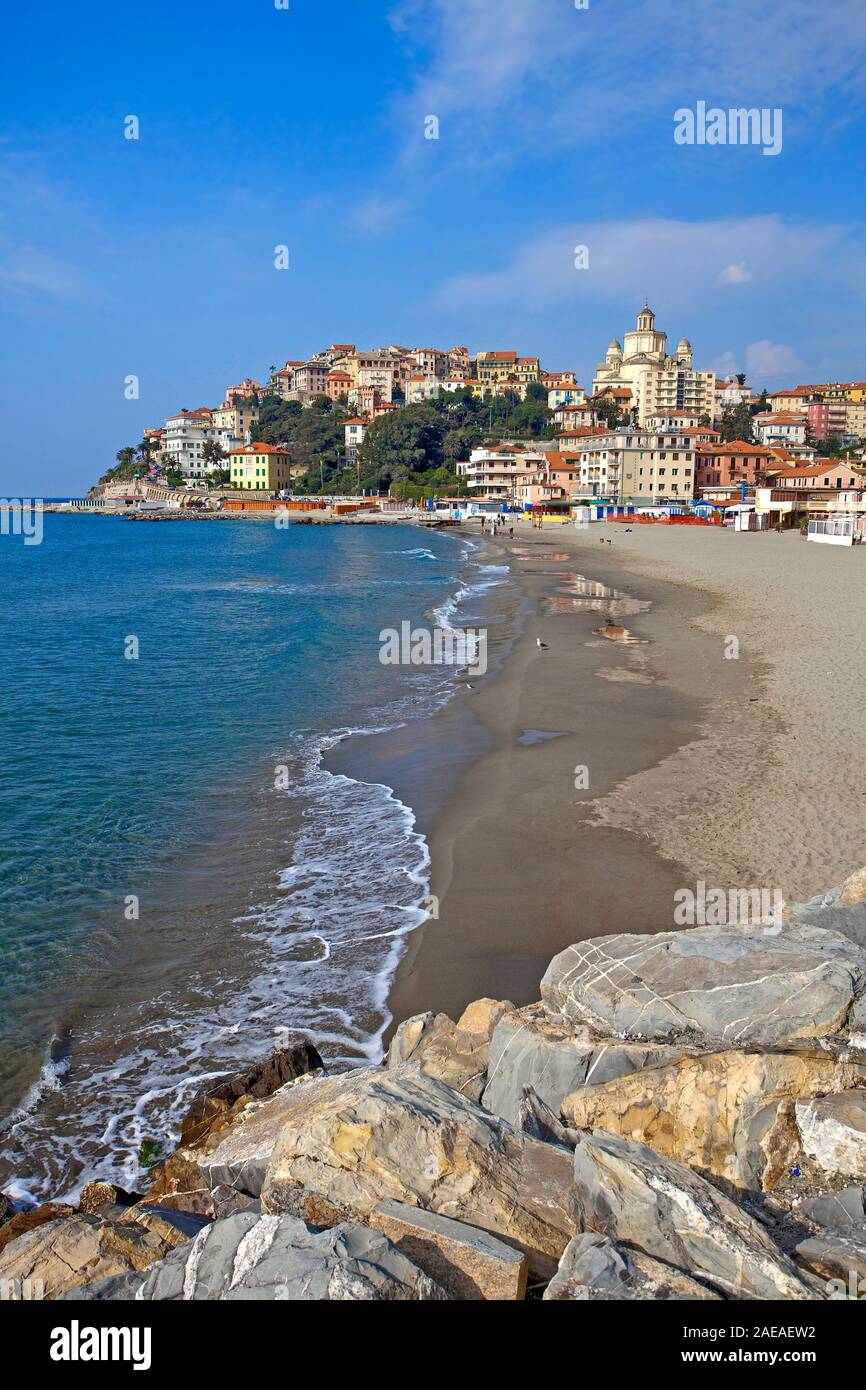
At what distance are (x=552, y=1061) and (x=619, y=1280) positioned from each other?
220cm

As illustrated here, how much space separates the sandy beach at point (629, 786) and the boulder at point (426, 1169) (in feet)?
11.0

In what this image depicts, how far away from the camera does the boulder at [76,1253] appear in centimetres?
503

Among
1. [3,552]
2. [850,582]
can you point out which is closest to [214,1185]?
[850,582]

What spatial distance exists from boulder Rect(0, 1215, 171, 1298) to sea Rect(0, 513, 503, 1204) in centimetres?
138

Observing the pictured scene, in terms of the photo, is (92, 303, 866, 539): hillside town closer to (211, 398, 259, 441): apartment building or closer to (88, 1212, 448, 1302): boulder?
(211, 398, 259, 441): apartment building

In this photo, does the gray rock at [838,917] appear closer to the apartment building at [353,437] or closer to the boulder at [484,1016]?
the boulder at [484,1016]

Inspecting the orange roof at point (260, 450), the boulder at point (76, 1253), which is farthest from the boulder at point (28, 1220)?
the orange roof at point (260, 450)

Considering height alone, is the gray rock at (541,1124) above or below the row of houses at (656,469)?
below

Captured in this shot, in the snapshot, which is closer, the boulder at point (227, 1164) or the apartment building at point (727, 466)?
the boulder at point (227, 1164)

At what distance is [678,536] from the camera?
73625 millimetres

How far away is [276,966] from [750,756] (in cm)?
881

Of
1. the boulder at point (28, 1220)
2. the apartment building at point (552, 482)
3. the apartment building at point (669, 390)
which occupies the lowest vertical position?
the boulder at point (28, 1220)

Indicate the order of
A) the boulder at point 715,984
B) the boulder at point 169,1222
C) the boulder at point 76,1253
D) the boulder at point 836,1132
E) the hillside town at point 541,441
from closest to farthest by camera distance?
1. the boulder at point 836,1132
2. the boulder at point 76,1253
3. the boulder at point 169,1222
4. the boulder at point 715,984
5. the hillside town at point 541,441
